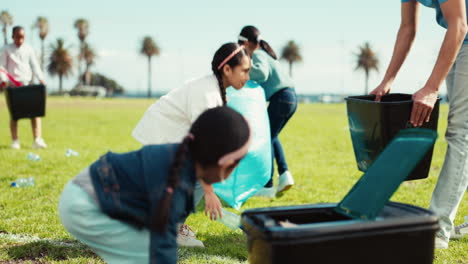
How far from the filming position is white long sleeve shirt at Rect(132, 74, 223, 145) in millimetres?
2812

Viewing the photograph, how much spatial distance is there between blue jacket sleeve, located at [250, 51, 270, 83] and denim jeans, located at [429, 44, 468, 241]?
154 centimetres

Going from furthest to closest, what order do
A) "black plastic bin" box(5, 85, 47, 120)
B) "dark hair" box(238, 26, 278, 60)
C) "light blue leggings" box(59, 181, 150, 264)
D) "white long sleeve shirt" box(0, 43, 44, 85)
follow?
"white long sleeve shirt" box(0, 43, 44, 85), "black plastic bin" box(5, 85, 47, 120), "dark hair" box(238, 26, 278, 60), "light blue leggings" box(59, 181, 150, 264)

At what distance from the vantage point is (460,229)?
3.56 metres

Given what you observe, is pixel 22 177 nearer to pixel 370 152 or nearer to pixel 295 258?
pixel 370 152

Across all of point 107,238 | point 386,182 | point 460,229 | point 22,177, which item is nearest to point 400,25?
point 460,229

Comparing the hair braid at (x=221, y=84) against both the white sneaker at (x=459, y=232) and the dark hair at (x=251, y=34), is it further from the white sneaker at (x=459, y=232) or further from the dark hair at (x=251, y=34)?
the white sneaker at (x=459, y=232)

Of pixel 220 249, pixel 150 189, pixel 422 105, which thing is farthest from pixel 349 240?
pixel 220 249

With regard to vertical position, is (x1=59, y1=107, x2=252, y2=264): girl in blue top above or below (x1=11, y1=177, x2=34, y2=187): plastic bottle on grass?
Result: above

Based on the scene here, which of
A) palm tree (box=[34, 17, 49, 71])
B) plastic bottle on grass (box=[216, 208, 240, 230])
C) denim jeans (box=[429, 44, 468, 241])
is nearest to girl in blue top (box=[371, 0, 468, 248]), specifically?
denim jeans (box=[429, 44, 468, 241])

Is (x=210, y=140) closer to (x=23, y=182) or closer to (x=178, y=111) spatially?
(x=178, y=111)

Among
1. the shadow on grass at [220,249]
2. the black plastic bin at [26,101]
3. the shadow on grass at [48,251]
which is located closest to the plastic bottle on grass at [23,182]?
the shadow on grass at [48,251]

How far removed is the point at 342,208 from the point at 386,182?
26 cm

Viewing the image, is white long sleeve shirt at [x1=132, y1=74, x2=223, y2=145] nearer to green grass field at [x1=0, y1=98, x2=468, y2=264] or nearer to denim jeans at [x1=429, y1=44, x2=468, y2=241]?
green grass field at [x1=0, y1=98, x2=468, y2=264]

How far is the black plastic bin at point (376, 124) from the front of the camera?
281 cm
